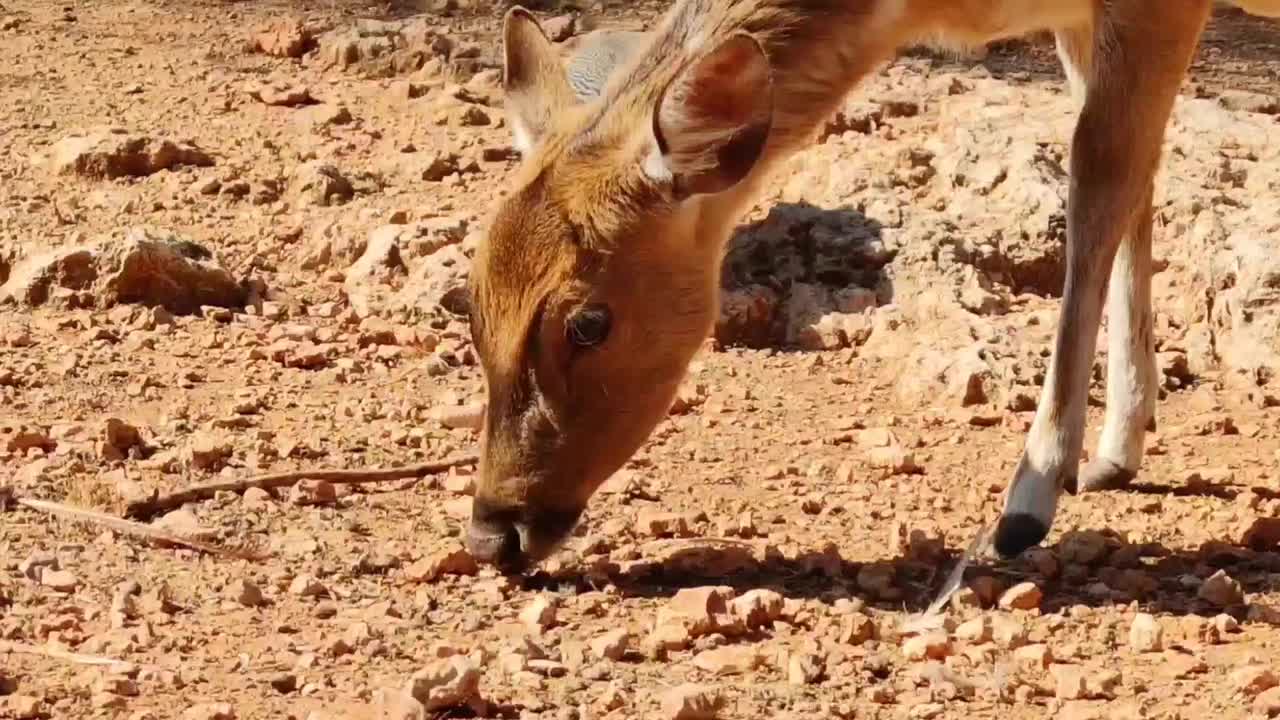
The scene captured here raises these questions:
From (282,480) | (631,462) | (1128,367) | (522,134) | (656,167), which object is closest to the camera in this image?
(656,167)

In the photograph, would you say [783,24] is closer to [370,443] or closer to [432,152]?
[370,443]

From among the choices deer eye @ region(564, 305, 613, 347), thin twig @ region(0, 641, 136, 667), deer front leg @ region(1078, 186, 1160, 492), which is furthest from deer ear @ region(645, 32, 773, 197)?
thin twig @ region(0, 641, 136, 667)

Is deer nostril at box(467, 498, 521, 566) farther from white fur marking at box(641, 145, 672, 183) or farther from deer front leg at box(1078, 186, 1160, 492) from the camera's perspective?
deer front leg at box(1078, 186, 1160, 492)

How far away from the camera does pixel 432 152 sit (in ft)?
32.0

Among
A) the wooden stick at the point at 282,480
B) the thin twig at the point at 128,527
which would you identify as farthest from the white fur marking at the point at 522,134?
the thin twig at the point at 128,527

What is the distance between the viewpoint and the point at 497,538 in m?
6.01

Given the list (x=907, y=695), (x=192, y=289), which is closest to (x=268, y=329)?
(x=192, y=289)

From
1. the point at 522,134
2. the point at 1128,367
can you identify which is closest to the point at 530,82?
the point at 522,134

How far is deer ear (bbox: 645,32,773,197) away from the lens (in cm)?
564

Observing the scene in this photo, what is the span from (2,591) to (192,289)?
272 centimetres

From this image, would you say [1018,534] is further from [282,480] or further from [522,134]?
[282,480]

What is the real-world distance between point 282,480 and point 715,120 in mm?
1817

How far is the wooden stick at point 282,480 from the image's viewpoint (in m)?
6.48

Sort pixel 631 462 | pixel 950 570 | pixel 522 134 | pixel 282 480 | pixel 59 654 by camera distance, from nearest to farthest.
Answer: pixel 59 654
pixel 950 570
pixel 522 134
pixel 282 480
pixel 631 462
